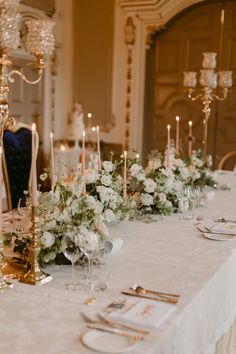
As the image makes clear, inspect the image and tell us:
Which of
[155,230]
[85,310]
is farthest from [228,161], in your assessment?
[85,310]

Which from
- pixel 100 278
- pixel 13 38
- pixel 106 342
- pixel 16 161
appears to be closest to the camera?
pixel 106 342

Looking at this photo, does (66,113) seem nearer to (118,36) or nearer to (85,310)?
(118,36)

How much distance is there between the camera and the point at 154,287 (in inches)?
62.7

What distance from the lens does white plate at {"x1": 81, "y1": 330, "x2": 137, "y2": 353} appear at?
1.19 metres

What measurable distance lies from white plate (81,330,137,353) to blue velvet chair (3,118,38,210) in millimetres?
1910

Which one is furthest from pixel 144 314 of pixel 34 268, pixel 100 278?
pixel 34 268

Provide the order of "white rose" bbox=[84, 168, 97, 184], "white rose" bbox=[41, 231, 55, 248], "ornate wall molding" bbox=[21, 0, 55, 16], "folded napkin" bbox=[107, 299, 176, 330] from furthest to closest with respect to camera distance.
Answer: "ornate wall molding" bbox=[21, 0, 55, 16], "white rose" bbox=[84, 168, 97, 184], "white rose" bbox=[41, 231, 55, 248], "folded napkin" bbox=[107, 299, 176, 330]

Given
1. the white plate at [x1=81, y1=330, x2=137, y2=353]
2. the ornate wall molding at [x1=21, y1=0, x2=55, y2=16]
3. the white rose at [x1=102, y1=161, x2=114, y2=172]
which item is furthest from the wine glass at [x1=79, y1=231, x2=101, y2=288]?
the ornate wall molding at [x1=21, y1=0, x2=55, y2=16]

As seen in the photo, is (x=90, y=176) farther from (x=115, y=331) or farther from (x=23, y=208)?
(x=115, y=331)

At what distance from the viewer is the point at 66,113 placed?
6.30m

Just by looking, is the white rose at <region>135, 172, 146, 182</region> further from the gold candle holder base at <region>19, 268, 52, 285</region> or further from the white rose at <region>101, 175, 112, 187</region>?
the gold candle holder base at <region>19, 268, 52, 285</region>

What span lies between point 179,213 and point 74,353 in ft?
5.19

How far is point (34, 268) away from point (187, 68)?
455cm

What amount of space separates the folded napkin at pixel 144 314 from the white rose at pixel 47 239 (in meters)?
0.34
